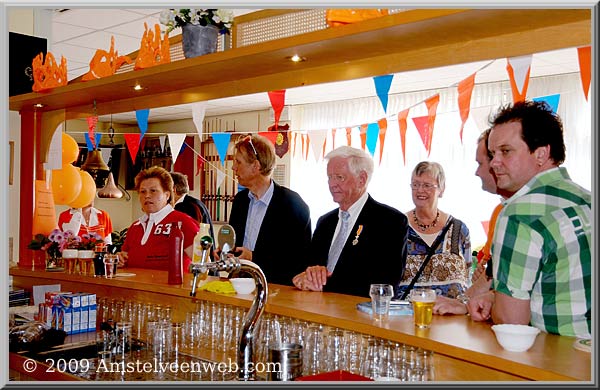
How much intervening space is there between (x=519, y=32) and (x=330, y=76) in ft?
2.88

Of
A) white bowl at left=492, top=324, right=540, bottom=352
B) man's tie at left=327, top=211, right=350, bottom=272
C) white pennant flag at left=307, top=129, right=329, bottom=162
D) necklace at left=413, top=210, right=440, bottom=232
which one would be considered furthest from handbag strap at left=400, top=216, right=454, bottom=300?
white pennant flag at left=307, top=129, right=329, bottom=162

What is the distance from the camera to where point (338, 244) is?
3104mm

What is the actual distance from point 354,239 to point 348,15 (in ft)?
3.86

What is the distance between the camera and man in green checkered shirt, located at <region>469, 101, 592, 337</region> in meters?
1.81

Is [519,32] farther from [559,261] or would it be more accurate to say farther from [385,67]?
[559,261]

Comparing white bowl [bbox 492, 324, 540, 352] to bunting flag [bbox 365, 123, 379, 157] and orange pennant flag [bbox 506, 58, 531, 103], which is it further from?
bunting flag [bbox 365, 123, 379, 157]

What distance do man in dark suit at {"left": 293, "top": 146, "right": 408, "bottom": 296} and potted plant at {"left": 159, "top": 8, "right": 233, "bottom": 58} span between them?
88 cm

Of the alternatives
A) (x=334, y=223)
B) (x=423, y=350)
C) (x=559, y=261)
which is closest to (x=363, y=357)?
(x=423, y=350)

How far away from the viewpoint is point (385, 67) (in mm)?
2545

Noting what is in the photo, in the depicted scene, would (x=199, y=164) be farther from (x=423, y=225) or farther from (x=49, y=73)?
(x=423, y=225)

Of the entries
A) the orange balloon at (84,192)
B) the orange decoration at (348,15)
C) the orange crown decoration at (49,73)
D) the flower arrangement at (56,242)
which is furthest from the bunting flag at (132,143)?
the orange decoration at (348,15)

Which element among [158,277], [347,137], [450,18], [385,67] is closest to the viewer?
[450,18]

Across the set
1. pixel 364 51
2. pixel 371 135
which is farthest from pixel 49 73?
pixel 371 135

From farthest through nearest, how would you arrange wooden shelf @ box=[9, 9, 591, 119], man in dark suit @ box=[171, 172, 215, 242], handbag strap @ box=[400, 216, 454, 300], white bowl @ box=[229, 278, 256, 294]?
1. man in dark suit @ box=[171, 172, 215, 242]
2. handbag strap @ box=[400, 216, 454, 300]
3. white bowl @ box=[229, 278, 256, 294]
4. wooden shelf @ box=[9, 9, 591, 119]
